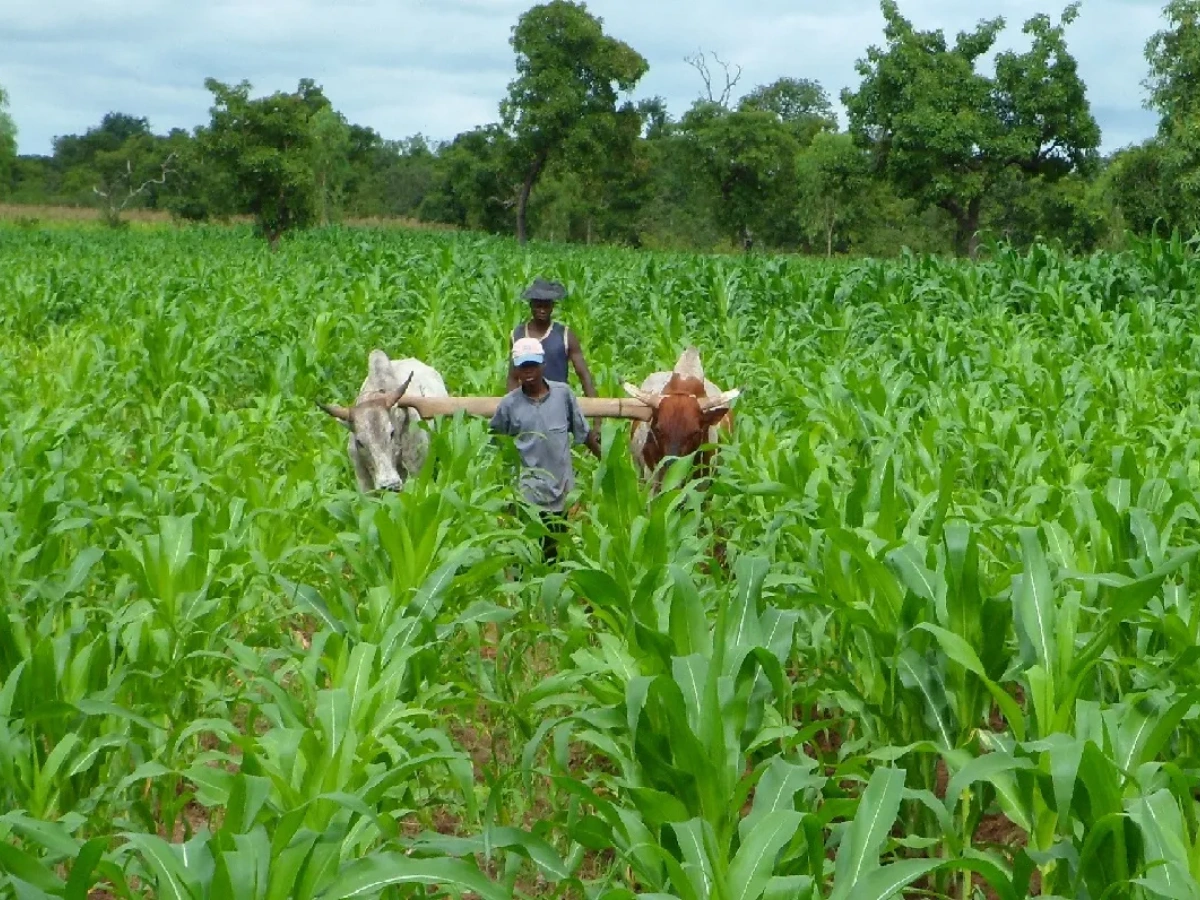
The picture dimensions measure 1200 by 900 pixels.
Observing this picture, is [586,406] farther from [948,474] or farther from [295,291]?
[295,291]

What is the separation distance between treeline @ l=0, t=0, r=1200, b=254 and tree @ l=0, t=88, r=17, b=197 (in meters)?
8.07

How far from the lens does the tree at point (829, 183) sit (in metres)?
41.5

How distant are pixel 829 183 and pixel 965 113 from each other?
4649mm

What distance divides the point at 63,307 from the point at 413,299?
171 inches

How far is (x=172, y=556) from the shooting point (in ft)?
16.8

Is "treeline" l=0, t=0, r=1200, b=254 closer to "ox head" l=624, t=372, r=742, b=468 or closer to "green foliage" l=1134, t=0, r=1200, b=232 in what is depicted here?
"green foliage" l=1134, t=0, r=1200, b=232

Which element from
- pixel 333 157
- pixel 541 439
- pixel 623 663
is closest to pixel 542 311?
pixel 541 439

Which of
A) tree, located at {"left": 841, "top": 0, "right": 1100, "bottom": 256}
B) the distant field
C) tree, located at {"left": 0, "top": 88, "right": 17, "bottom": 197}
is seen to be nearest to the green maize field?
tree, located at {"left": 841, "top": 0, "right": 1100, "bottom": 256}

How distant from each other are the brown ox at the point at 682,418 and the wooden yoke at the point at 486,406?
0.08 metres

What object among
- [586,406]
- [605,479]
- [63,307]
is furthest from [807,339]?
[63,307]

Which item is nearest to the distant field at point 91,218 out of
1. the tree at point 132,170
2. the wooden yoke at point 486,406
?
the tree at point 132,170

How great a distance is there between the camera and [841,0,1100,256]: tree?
129 feet

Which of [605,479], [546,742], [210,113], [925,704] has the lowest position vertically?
[546,742]

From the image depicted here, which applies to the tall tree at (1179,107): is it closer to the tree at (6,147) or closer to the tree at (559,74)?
the tree at (559,74)
